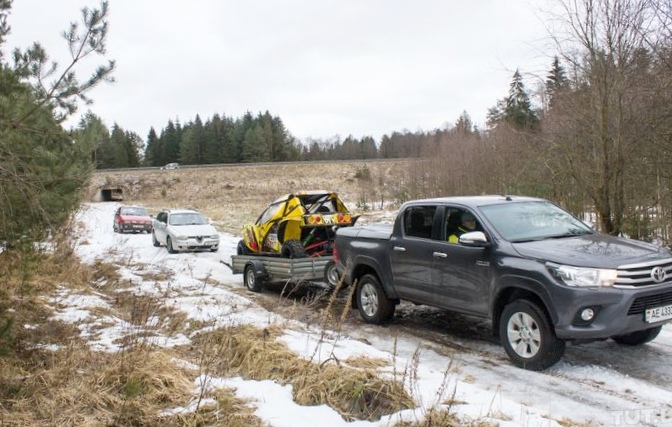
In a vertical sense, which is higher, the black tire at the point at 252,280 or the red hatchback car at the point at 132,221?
the red hatchback car at the point at 132,221

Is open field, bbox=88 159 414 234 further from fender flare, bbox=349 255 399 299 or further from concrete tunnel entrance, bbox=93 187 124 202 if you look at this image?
fender flare, bbox=349 255 399 299

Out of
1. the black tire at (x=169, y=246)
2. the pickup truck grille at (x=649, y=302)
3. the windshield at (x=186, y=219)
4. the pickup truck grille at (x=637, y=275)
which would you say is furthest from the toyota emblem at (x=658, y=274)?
the windshield at (x=186, y=219)

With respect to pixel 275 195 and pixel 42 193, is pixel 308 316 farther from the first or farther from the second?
pixel 275 195

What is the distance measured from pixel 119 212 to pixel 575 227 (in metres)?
27.9

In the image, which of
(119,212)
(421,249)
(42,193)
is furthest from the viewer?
(119,212)

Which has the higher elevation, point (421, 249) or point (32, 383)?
point (421, 249)

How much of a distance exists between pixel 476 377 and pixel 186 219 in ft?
56.8

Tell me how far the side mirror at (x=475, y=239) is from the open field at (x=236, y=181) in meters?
49.3

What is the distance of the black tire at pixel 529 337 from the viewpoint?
577cm

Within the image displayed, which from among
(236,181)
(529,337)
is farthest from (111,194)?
(529,337)

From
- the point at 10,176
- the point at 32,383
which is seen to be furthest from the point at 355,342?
the point at 10,176

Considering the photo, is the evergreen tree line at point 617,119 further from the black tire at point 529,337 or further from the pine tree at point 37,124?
the pine tree at point 37,124

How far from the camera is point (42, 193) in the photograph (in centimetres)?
535

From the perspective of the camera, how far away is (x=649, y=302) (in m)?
5.61
